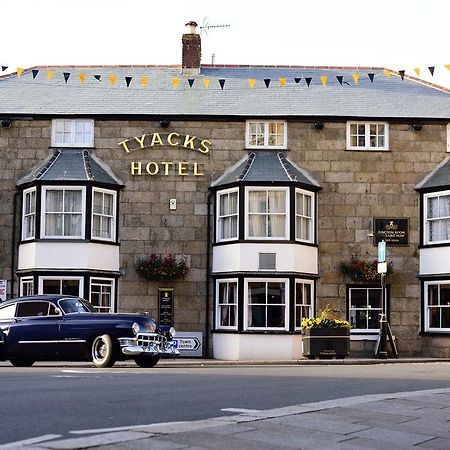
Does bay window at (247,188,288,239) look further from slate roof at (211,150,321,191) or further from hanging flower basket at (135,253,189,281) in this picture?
hanging flower basket at (135,253,189,281)

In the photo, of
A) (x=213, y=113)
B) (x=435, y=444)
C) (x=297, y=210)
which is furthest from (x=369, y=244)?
(x=435, y=444)

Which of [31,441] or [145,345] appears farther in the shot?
[145,345]

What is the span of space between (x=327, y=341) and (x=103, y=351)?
28.7ft

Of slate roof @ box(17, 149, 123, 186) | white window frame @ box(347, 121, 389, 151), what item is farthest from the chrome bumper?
white window frame @ box(347, 121, 389, 151)

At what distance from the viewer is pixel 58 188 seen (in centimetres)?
2877

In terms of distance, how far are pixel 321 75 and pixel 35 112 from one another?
10306 mm

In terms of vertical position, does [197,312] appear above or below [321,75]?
below

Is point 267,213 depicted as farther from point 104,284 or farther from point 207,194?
point 104,284

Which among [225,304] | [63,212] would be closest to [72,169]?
[63,212]

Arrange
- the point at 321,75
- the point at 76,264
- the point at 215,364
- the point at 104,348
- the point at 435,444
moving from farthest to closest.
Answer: the point at 321,75 → the point at 76,264 → the point at 215,364 → the point at 104,348 → the point at 435,444

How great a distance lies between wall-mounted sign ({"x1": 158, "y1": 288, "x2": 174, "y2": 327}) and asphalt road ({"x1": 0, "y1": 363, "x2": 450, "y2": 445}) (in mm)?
11069

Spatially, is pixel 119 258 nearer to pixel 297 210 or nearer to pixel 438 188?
pixel 297 210

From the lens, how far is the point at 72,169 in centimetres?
2911

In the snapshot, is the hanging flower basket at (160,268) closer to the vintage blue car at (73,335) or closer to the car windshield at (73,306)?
the car windshield at (73,306)
